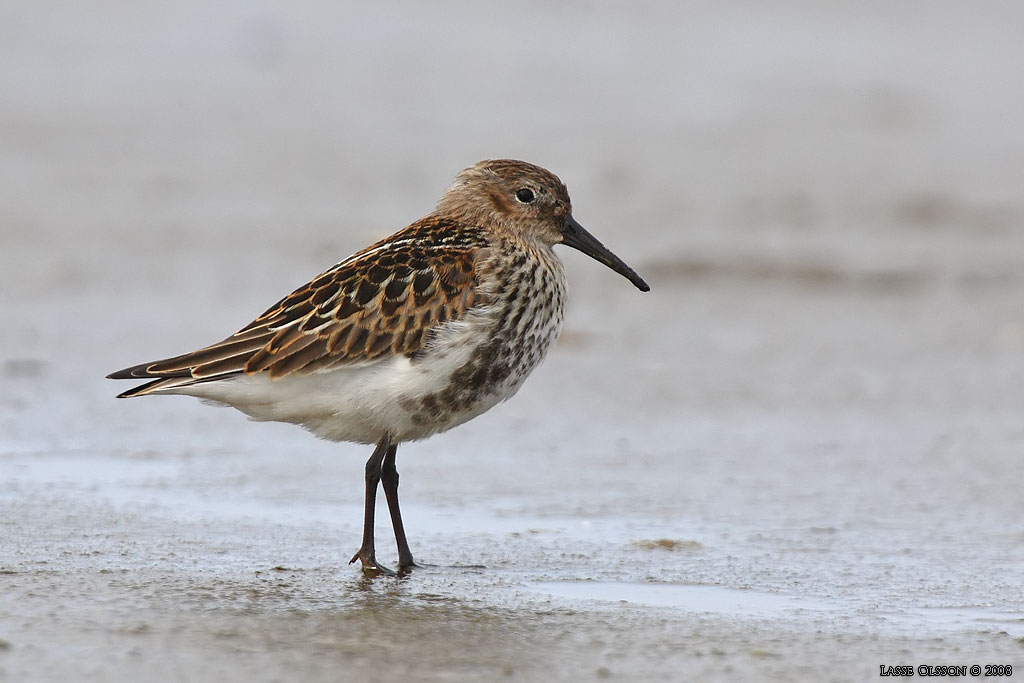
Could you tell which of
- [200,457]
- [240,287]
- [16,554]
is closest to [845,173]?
[240,287]

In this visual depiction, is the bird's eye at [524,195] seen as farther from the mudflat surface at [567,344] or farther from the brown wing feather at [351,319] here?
the mudflat surface at [567,344]

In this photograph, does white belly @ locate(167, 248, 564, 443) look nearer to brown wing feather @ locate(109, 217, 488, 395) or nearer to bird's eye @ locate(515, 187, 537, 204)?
brown wing feather @ locate(109, 217, 488, 395)

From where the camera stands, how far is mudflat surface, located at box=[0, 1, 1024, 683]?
4.43 m

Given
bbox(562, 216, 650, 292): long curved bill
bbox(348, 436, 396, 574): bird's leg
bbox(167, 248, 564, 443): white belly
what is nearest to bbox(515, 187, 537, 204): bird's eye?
bbox(562, 216, 650, 292): long curved bill

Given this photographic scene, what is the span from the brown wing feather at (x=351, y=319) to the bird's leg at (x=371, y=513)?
0.38 meters

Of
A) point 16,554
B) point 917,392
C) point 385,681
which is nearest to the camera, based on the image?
point 385,681

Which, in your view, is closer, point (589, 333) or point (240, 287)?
point (589, 333)

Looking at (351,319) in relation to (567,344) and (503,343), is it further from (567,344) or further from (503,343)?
(567,344)

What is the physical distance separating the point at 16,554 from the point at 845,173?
8.99 m

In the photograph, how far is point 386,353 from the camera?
5.20 metres

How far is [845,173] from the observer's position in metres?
12.6

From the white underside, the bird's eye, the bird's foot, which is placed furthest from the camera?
the bird's eye

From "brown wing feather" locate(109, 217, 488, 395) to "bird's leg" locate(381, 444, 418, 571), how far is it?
1.58ft

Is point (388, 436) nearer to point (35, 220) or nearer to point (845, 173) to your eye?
point (35, 220)
